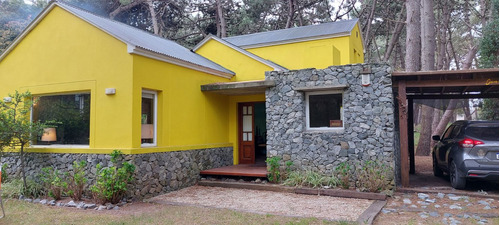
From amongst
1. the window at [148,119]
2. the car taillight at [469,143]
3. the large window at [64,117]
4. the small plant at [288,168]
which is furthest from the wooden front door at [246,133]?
the car taillight at [469,143]

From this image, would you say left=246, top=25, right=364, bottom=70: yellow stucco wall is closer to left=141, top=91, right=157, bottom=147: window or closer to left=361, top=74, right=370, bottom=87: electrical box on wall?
left=361, top=74, right=370, bottom=87: electrical box on wall

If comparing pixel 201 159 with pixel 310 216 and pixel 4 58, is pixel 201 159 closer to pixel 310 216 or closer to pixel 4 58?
pixel 310 216

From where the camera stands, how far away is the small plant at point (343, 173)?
24.7ft

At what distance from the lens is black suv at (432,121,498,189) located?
266 inches

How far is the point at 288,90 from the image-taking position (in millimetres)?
8461

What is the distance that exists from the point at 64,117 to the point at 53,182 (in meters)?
1.74

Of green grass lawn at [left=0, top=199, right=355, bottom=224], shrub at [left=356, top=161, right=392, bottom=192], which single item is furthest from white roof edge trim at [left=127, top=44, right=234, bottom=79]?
shrub at [left=356, top=161, right=392, bottom=192]

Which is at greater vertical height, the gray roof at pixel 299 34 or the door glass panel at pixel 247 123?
the gray roof at pixel 299 34

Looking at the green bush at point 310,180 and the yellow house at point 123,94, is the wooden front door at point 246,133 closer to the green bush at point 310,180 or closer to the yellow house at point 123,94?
the yellow house at point 123,94

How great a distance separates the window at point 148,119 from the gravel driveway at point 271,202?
1.32 meters

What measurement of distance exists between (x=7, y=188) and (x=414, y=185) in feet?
Result: 31.6

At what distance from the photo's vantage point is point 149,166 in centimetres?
741

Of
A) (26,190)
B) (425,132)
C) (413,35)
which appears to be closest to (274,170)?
(26,190)

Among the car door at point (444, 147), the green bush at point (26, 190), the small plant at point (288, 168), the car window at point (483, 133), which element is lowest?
the green bush at point (26, 190)
